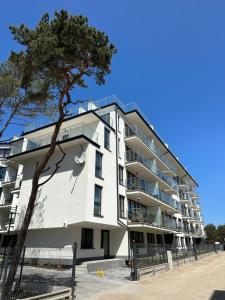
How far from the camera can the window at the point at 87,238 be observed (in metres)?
19.7

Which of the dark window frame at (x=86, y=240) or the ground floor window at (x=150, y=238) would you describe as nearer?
the dark window frame at (x=86, y=240)

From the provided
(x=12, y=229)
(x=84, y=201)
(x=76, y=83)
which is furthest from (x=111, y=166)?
(x=76, y=83)

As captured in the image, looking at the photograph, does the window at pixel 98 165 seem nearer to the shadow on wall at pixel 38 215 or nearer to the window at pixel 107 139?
the window at pixel 107 139

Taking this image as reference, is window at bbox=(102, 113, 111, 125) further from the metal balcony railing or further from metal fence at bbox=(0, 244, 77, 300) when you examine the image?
the metal balcony railing

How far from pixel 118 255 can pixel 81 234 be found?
5136 mm

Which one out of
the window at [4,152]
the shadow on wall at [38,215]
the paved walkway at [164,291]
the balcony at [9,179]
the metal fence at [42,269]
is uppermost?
the window at [4,152]

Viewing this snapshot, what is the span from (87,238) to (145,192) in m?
8.54

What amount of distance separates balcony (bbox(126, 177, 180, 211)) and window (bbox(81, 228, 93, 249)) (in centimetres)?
608

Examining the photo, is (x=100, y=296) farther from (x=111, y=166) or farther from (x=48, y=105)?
(x=111, y=166)

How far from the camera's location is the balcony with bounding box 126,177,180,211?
82.5 ft

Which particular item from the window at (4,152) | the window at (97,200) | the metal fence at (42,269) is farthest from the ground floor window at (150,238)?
the window at (4,152)

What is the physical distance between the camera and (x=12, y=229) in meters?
22.1

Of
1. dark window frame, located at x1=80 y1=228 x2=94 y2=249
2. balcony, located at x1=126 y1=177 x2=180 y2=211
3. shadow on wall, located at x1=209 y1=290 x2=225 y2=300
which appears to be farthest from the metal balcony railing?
shadow on wall, located at x1=209 y1=290 x2=225 y2=300

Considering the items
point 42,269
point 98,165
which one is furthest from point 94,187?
point 42,269
